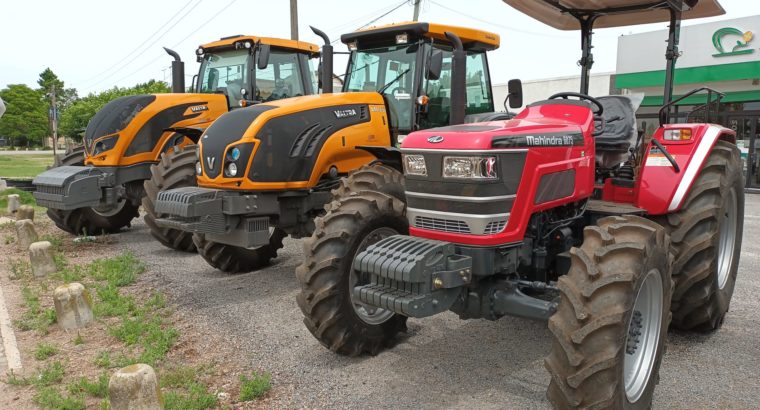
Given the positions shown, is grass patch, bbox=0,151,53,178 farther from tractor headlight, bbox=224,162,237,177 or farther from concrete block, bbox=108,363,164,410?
concrete block, bbox=108,363,164,410

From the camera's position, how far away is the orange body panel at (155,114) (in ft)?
27.0

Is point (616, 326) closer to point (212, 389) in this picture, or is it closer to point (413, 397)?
point (413, 397)

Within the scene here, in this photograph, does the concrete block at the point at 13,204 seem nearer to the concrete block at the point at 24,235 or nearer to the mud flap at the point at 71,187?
the concrete block at the point at 24,235

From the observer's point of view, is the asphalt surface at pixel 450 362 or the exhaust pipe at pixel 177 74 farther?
the exhaust pipe at pixel 177 74

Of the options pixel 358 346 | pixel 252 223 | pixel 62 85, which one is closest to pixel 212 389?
pixel 358 346

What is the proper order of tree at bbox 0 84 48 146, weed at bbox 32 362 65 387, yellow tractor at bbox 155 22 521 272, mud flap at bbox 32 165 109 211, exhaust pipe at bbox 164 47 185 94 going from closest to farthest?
weed at bbox 32 362 65 387 < yellow tractor at bbox 155 22 521 272 < mud flap at bbox 32 165 109 211 < exhaust pipe at bbox 164 47 185 94 < tree at bbox 0 84 48 146

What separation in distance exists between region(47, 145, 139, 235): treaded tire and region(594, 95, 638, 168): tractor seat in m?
7.53

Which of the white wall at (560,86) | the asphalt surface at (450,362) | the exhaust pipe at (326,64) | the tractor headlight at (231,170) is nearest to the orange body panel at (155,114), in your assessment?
the exhaust pipe at (326,64)

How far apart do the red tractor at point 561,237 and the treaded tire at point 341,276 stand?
10mm

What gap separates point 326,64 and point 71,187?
3.99 m

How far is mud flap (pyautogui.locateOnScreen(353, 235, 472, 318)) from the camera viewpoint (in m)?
3.15

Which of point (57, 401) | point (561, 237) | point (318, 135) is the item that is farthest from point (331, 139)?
point (57, 401)

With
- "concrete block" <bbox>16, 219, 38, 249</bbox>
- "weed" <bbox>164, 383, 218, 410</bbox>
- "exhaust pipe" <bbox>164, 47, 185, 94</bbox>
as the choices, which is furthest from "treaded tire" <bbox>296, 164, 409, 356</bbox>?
"concrete block" <bbox>16, 219, 38, 249</bbox>

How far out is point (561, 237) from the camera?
3982 mm
